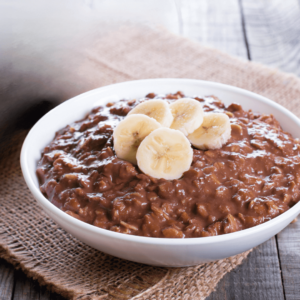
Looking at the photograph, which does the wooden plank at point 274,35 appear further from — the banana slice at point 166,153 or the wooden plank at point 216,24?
the banana slice at point 166,153

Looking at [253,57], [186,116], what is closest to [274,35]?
[253,57]

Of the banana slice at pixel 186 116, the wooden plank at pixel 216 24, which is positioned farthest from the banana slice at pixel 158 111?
the wooden plank at pixel 216 24

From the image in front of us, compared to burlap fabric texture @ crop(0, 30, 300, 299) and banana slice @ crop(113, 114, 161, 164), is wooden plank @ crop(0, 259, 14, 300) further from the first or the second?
banana slice @ crop(113, 114, 161, 164)

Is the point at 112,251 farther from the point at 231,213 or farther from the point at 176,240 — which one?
the point at 231,213

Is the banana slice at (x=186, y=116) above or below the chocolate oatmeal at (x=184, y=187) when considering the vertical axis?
above

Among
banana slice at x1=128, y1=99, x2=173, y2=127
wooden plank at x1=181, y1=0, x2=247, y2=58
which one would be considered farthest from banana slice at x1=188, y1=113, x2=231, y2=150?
wooden plank at x1=181, y1=0, x2=247, y2=58

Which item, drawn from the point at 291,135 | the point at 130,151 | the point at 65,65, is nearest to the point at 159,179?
the point at 130,151
